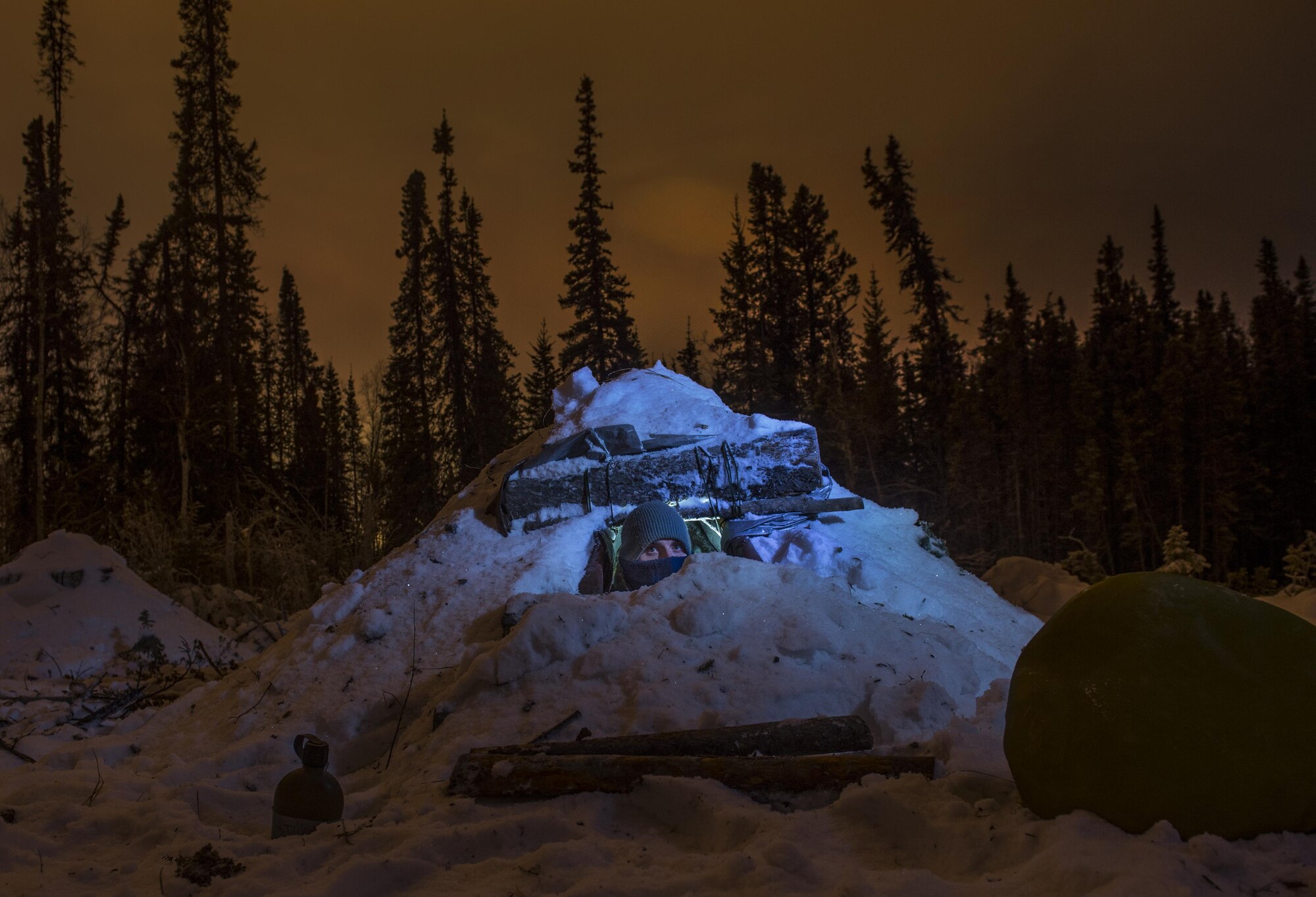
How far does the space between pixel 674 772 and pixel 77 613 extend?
6.88m

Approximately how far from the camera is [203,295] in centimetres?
1772

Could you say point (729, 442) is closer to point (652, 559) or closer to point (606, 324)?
point (652, 559)

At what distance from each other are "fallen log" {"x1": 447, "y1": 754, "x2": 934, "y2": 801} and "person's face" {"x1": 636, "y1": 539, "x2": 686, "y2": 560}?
2820mm

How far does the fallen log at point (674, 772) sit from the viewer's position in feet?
9.00

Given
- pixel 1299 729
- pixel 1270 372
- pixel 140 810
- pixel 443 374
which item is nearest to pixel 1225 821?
pixel 1299 729

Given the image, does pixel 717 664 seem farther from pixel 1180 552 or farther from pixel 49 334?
pixel 49 334

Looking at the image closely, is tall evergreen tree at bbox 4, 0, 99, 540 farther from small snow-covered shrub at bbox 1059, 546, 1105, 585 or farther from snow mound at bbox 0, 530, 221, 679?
small snow-covered shrub at bbox 1059, 546, 1105, 585

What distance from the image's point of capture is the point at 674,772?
284 cm

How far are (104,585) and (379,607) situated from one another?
3.86m

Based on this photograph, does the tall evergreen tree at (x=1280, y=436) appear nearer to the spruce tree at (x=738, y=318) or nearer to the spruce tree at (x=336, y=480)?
the spruce tree at (x=738, y=318)

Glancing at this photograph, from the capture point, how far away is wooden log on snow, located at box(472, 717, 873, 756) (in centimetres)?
313

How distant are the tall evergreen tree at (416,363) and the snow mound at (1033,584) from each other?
569 inches

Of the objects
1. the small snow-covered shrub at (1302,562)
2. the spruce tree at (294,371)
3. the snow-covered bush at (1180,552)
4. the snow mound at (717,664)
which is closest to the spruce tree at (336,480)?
the spruce tree at (294,371)

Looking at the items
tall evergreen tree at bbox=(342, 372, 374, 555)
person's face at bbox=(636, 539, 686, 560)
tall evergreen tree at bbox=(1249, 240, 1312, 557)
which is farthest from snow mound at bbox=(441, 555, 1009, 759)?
tall evergreen tree at bbox=(1249, 240, 1312, 557)
